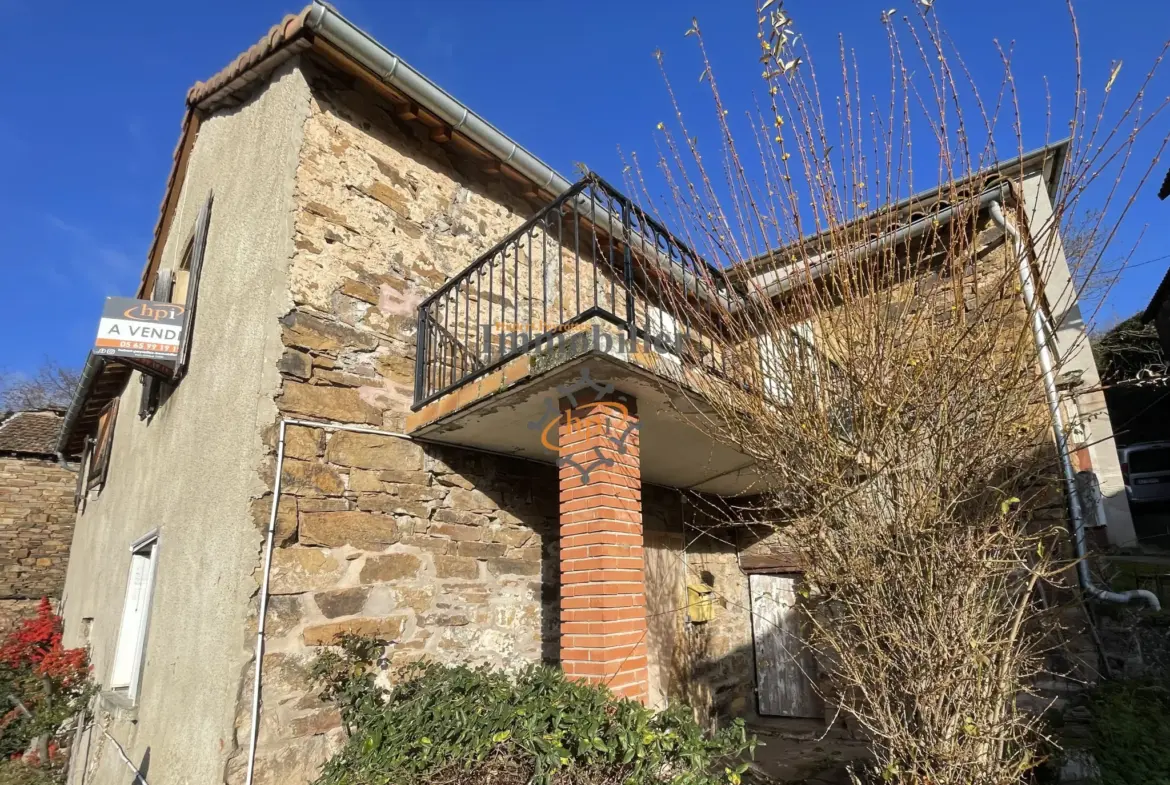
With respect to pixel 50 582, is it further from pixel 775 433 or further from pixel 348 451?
pixel 775 433

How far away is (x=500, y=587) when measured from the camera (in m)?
4.62

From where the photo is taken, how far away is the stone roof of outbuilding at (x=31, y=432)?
11.7 m

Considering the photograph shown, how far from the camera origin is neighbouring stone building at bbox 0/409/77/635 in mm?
10648

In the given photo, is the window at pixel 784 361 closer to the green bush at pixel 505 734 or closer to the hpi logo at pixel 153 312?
the green bush at pixel 505 734

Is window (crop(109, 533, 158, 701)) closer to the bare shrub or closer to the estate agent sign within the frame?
the estate agent sign

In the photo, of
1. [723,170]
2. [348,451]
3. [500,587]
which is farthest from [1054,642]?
[348,451]

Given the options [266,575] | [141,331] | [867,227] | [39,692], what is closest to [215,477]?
[266,575]

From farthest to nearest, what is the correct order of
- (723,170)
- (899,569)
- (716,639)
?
(716,639) → (723,170) → (899,569)

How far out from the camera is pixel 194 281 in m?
5.50

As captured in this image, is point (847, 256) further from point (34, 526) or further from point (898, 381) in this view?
point (34, 526)

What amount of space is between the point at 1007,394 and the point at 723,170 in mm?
1493

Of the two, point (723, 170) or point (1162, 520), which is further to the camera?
point (1162, 520)

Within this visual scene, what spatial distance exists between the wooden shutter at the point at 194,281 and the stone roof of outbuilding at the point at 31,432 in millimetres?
7882

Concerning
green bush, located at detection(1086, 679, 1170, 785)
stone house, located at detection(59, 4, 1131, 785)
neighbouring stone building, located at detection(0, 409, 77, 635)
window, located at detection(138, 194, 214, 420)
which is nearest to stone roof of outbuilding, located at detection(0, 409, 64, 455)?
neighbouring stone building, located at detection(0, 409, 77, 635)
